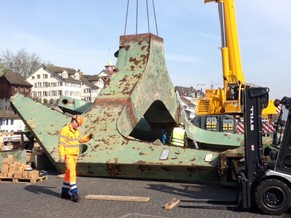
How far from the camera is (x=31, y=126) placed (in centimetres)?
1166

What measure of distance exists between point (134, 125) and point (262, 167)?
4.80m

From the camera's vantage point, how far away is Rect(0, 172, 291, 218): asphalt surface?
6742 millimetres

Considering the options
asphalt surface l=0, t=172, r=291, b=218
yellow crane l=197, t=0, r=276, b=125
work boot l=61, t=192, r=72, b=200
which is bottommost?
asphalt surface l=0, t=172, r=291, b=218

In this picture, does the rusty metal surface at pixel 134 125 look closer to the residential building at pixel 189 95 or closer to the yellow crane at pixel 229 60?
the yellow crane at pixel 229 60

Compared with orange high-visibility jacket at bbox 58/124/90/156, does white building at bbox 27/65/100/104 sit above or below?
above

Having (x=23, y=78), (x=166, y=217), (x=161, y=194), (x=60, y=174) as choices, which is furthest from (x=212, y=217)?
(x=23, y=78)

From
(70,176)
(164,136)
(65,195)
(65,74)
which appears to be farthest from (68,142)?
(65,74)

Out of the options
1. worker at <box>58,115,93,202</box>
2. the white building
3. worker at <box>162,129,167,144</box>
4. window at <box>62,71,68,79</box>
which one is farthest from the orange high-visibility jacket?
window at <box>62,71,68,79</box>

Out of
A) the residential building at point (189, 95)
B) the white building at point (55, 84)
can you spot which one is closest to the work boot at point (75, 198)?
the white building at point (55, 84)

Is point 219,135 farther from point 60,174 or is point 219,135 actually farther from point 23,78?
point 23,78

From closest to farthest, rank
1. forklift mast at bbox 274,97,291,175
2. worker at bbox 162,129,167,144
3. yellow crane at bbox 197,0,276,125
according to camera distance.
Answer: forklift mast at bbox 274,97,291,175 < worker at bbox 162,129,167,144 < yellow crane at bbox 197,0,276,125

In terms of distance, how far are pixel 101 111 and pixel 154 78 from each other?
1862 millimetres

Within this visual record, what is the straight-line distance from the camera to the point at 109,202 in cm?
757

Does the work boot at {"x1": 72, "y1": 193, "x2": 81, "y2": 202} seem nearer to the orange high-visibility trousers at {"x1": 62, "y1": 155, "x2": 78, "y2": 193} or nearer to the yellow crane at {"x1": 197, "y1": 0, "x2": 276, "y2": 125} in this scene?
the orange high-visibility trousers at {"x1": 62, "y1": 155, "x2": 78, "y2": 193}
